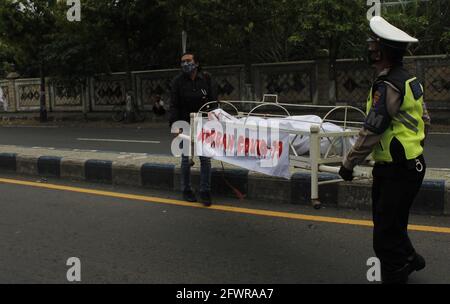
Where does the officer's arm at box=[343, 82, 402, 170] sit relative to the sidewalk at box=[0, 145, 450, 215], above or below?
above

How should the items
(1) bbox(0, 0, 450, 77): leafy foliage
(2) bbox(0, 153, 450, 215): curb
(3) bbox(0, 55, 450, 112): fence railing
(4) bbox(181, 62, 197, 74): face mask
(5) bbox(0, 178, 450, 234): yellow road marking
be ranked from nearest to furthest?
(5) bbox(0, 178, 450, 234): yellow road marking, (2) bbox(0, 153, 450, 215): curb, (4) bbox(181, 62, 197, 74): face mask, (1) bbox(0, 0, 450, 77): leafy foliage, (3) bbox(0, 55, 450, 112): fence railing

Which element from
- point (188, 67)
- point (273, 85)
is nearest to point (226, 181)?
point (188, 67)

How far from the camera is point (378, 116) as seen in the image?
10.7 ft

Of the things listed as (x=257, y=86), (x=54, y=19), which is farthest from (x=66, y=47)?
(x=257, y=86)

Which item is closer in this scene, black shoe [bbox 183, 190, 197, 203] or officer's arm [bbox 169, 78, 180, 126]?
officer's arm [bbox 169, 78, 180, 126]

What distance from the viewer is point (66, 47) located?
19141 mm

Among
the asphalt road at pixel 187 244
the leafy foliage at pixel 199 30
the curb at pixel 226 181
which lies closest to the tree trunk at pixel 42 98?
the leafy foliage at pixel 199 30

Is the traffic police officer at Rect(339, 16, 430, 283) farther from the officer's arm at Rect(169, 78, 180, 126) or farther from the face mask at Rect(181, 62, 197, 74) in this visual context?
the officer's arm at Rect(169, 78, 180, 126)

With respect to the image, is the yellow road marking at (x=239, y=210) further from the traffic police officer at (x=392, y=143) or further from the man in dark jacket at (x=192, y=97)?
the traffic police officer at (x=392, y=143)

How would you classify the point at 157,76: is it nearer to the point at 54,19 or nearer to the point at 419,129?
the point at 54,19

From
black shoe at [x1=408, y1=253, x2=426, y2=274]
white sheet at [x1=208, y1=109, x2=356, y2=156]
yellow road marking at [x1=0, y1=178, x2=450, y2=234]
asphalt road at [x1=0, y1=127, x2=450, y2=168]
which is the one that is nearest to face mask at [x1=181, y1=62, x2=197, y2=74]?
white sheet at [x1=208, y1=109, x2=356, y2=156]

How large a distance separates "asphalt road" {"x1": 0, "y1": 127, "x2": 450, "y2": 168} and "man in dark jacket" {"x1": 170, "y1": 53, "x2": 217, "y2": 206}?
4.30 m

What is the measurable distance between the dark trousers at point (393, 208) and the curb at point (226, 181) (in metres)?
1.89

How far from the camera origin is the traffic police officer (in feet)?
10.7
